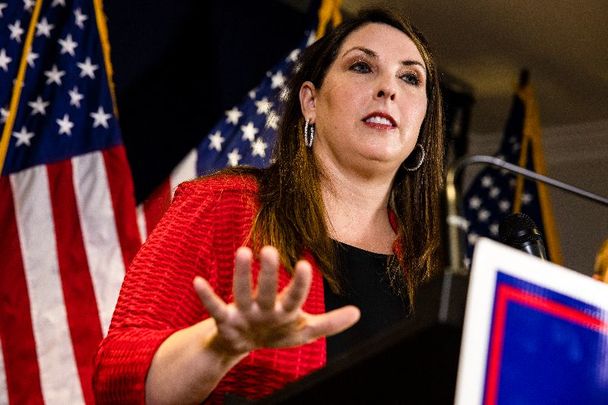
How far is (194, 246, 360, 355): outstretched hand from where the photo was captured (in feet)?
2.31

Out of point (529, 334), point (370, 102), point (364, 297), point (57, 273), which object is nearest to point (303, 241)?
point (364, 297)

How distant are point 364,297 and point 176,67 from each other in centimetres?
260

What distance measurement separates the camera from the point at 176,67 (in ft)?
12.1

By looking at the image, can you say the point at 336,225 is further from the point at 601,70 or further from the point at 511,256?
the point at 601,70

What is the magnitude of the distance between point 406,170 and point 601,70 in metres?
3.44

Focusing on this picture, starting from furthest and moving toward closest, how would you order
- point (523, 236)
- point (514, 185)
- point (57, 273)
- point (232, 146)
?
point (514, 185) → point (232, 146) → point (57, 273) → point (523, 236)

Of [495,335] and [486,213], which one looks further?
[486,213]

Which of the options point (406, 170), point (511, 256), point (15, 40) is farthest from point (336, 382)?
point (15, 40)

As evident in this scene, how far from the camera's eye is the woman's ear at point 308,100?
1573 mm

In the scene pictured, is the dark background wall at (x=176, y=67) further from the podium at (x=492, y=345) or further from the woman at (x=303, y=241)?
the podium at (x=492, y=345)

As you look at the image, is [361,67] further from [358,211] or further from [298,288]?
[298,288]

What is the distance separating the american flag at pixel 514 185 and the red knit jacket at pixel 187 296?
3.33 m

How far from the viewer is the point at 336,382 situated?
0.70 m

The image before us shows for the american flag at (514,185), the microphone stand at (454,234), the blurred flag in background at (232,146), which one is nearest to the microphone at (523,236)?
the microphone stand at (454,234)
